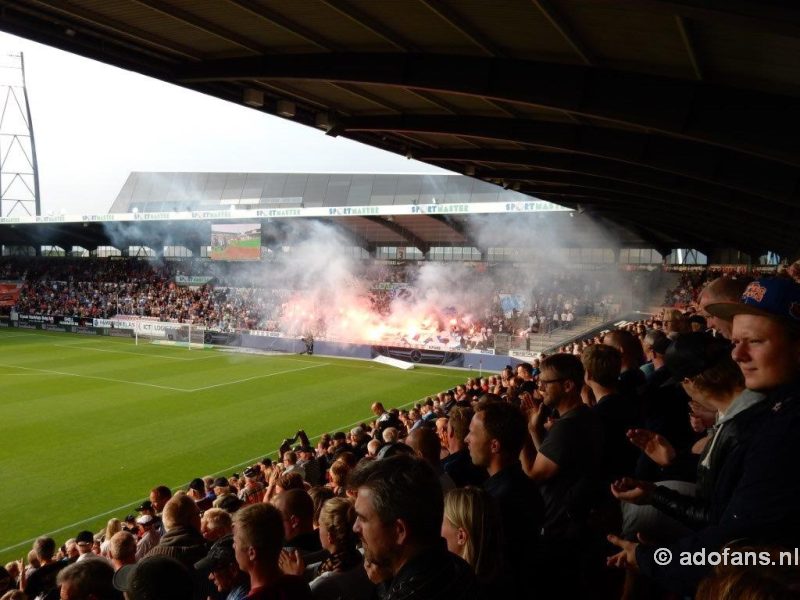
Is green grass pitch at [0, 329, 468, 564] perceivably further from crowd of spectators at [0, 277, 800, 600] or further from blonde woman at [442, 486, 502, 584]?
blonde woman at [442, 486, 502, 584]

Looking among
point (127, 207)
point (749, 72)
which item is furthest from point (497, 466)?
point (127, 207)

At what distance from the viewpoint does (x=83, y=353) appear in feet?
106

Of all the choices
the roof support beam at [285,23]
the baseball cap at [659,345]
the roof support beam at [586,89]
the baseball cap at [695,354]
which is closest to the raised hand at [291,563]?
the baseball cap at [695,354]

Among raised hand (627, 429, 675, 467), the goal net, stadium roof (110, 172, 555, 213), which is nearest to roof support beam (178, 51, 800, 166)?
raised hand (627, 429, 675, 467)

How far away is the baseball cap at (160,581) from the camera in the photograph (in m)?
2.54

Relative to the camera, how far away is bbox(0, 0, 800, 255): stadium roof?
5.87m

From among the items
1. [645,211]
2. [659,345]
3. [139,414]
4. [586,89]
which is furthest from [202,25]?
[645,211]

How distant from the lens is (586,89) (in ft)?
24.5

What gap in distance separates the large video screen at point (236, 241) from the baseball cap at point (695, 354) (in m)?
37.1

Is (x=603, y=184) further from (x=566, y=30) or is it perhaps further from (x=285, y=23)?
(x=285, y=23)

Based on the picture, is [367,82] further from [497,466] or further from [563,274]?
[563,274]

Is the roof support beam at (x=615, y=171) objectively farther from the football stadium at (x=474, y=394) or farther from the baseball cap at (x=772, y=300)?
the baseball cap at (x=772, y=300)

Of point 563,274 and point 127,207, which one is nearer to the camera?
point 563,274

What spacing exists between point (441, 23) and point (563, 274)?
2943 centimetres
